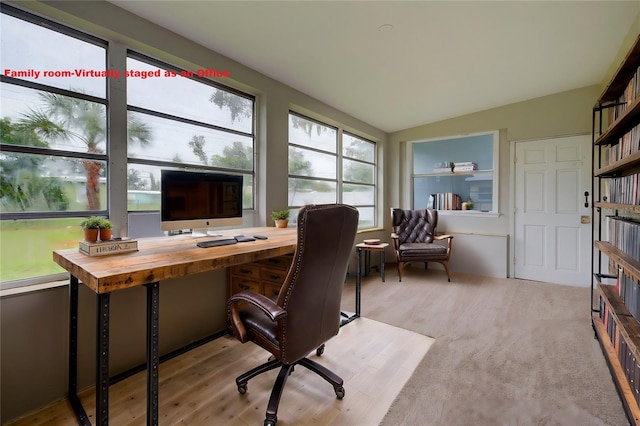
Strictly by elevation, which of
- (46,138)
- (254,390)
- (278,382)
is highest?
(46,138)

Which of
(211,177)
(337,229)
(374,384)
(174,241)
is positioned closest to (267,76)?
(211,177)

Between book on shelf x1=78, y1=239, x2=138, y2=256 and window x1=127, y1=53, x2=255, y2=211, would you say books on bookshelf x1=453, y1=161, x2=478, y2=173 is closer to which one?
window x1=127, y1=53, x2=255, y2=211

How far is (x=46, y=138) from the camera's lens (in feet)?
5.67

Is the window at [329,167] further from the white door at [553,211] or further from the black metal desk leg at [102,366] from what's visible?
the black metal desk leg at [102,366]

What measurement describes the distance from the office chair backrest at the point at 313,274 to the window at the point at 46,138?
4.98 feet

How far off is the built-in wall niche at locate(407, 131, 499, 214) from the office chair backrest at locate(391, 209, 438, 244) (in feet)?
1.52

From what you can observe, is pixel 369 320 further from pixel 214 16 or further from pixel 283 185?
pixel 214 16

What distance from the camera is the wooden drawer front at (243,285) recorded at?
7.57 feet

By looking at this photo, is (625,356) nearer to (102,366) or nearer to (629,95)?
(629,95)

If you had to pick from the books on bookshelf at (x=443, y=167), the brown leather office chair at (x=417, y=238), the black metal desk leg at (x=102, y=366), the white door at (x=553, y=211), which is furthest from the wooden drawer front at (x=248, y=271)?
the white door at (x=553, y=211)

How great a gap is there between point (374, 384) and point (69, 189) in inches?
88.5

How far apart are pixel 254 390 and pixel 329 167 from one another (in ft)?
10.0

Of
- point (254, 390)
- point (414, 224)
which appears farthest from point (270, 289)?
point (414, 224)

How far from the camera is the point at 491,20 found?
2.28 metres
